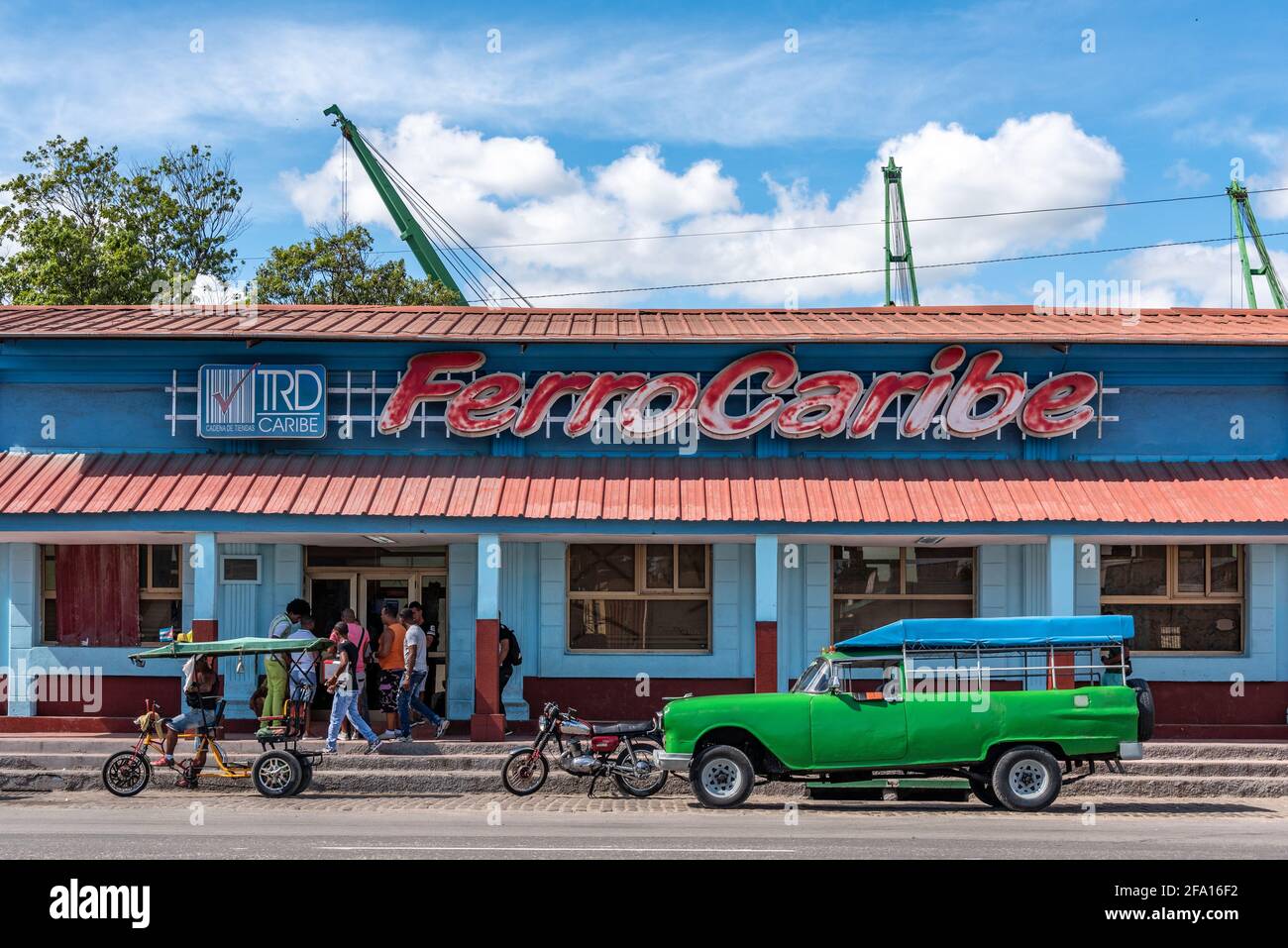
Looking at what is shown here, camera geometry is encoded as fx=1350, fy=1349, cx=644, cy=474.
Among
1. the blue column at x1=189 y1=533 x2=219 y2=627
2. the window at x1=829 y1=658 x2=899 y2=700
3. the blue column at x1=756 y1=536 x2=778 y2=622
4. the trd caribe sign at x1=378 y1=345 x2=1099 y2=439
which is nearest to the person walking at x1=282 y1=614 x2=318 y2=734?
the blue column at x1=189 y1=533 x2=219 y2=627

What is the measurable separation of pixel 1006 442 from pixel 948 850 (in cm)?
992

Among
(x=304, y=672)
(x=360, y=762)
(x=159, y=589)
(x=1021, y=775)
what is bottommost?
(x=360, y=762)

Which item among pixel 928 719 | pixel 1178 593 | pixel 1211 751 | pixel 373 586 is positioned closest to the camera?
pixel 928 719

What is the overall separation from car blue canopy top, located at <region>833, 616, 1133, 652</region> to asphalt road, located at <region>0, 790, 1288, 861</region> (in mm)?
1767

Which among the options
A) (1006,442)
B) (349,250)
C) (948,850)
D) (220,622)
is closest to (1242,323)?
(1006,442)

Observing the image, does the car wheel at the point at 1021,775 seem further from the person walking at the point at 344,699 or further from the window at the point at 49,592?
the window at the point at 49,592

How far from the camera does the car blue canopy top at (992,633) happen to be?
563 inches

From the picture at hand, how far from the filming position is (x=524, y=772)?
15.5 metres

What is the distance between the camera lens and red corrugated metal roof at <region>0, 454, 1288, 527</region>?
1767 centimetres

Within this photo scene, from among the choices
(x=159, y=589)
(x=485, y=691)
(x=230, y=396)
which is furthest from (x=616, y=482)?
(x=159, y=589)

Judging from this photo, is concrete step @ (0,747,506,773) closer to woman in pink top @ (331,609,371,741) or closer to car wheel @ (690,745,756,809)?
woman in pink top @ (331,609,371,741)

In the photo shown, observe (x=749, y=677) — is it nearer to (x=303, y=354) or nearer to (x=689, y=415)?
(x=689, y=415)

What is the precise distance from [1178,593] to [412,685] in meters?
10.9

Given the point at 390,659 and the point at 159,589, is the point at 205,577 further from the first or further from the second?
the point at 390,659
